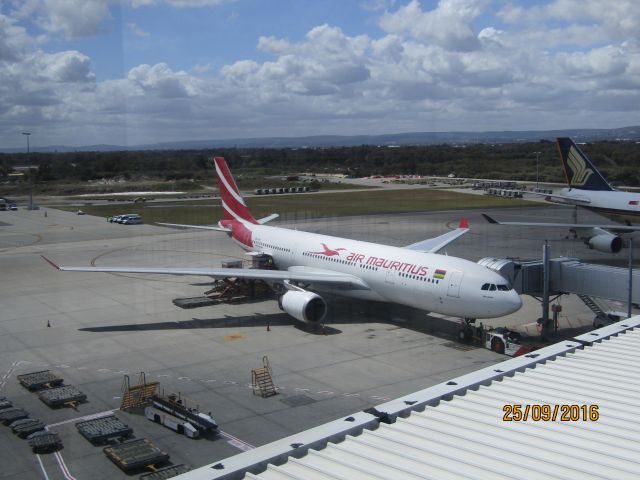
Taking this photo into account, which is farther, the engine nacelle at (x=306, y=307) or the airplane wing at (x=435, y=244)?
the airplane wing at (x=435, y=244)

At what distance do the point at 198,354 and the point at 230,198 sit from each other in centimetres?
1804

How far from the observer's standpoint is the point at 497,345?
2442 cm

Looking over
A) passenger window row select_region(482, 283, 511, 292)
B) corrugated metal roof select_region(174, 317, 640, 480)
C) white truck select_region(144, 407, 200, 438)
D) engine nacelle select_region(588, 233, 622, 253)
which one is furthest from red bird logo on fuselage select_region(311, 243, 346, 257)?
corrugated metal roof select_region(174, 317, 640, 480)

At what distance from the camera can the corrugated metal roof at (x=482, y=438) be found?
7812 mm

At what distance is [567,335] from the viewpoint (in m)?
26.7

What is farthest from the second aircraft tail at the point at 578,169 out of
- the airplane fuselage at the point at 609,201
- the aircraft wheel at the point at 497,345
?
the aircraft wheel at the point at 497,345

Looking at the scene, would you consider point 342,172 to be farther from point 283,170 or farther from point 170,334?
point 170,334

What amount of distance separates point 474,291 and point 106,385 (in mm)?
13821

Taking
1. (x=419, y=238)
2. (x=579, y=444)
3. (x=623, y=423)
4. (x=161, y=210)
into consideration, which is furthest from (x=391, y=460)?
(x=161, y=210)

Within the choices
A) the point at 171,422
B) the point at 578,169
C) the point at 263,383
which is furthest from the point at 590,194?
the point at 171,422

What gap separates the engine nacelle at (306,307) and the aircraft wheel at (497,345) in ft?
24.0

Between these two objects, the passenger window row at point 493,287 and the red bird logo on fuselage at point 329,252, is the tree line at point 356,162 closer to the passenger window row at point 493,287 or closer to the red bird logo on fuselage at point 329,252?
the red bird logo on fuselage at point 329,252

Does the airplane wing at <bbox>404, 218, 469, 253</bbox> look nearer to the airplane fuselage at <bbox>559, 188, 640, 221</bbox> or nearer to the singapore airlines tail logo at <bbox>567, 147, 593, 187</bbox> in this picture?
the airplane fuselage at <bbox>559, 188, 640, 221</bbox>

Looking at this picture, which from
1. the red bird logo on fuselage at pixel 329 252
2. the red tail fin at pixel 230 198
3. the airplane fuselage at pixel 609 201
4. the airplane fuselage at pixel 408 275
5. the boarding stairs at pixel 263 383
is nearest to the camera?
the boarding stairs at pixel 263 383
